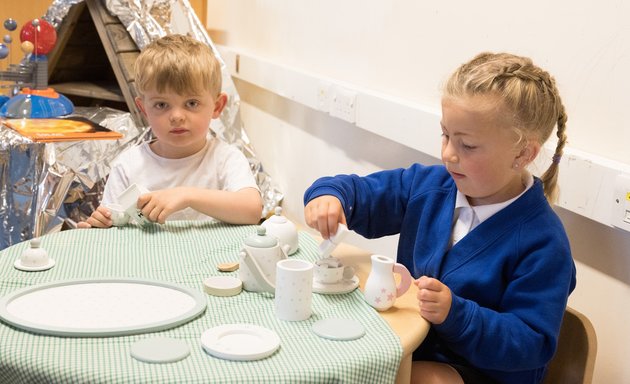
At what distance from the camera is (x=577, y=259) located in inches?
62.8

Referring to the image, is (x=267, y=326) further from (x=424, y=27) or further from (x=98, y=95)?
(x=98, y=95)

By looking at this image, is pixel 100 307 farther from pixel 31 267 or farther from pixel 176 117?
pixel 176 117

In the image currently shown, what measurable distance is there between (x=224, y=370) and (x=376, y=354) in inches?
8.2

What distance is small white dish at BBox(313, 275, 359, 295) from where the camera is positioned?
1.21 m

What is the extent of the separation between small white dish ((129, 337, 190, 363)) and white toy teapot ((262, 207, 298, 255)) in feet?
1.32

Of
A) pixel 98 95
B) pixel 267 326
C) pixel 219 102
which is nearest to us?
pixel 267 326

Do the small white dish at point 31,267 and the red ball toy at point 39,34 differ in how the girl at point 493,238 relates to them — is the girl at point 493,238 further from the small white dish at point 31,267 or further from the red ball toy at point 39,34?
the red ball toy at point 39,34

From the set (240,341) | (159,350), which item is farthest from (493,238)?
(159,350)

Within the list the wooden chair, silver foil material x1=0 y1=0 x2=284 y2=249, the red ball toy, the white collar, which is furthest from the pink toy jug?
the red ball toy

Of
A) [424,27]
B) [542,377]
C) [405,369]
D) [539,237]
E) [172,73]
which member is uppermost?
[424,27]

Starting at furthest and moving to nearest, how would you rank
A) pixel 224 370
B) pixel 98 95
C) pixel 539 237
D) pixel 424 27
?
pixel 98 95 → pixel 424 27 → pixel 539 237 → pixel 224 370

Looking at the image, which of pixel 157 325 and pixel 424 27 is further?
pixel 424 27

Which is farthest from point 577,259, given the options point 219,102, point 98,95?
point 98,95

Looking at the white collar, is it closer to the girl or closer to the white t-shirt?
the girl
